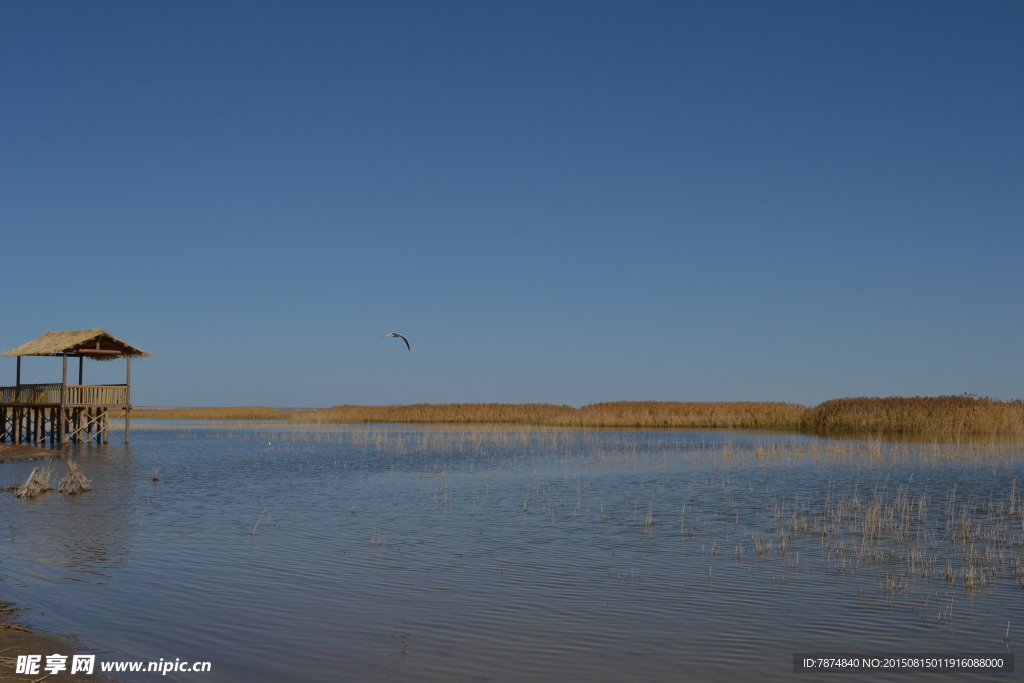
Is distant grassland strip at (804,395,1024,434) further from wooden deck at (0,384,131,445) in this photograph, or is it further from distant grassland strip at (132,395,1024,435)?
wooden deck at (0,384,131,445)

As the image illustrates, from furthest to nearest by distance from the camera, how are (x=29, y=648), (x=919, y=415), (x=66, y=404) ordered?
1. (x=919, y=415)
2. (x=66, y=404)
3. (x=29, y=648)

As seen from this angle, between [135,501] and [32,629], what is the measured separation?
1107 cm

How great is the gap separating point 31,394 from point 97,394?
268cm

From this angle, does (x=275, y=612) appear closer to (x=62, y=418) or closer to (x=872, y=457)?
(x=872, y=457)

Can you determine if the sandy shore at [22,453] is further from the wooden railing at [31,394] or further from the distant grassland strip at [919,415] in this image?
the distant grassland strip at [919,415]

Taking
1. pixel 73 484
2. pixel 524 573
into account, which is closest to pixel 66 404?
pixel 73 484

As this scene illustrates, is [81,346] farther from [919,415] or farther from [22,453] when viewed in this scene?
[919,415]

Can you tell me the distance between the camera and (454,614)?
8727 mm

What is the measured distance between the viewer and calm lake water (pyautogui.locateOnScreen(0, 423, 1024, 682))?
7469 millimetres

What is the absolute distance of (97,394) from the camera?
37.8 metres

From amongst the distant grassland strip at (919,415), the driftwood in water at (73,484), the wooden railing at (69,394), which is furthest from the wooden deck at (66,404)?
the distant grassland strip at (919,415)

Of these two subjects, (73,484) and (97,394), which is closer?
(73,484)

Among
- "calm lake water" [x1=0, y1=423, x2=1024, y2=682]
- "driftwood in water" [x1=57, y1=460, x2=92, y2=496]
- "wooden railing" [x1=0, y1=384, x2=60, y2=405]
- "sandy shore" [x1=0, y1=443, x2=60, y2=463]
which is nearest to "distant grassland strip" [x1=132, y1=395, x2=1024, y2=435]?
"calm lake water" [x1=0, y1=423, x2=1024, y2=682]

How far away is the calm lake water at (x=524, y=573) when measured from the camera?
7.47 meters
